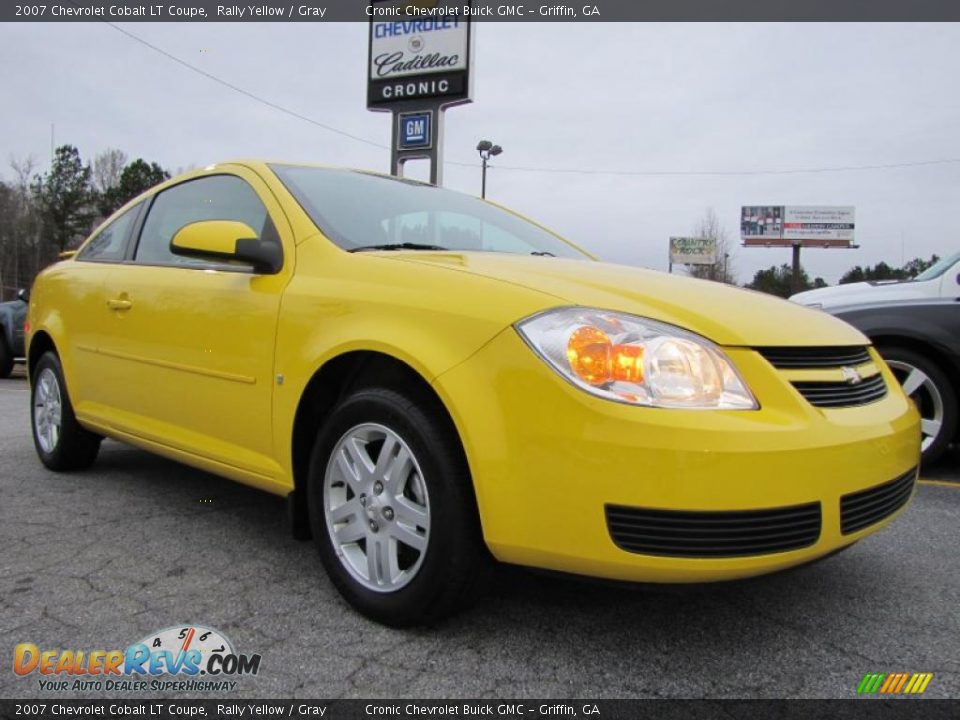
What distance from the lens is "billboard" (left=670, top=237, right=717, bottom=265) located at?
58.2m

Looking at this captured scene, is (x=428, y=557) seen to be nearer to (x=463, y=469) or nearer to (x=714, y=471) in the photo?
(x=463, y=469)

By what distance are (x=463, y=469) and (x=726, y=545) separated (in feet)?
2.24

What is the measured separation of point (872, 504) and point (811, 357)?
43 centimetres

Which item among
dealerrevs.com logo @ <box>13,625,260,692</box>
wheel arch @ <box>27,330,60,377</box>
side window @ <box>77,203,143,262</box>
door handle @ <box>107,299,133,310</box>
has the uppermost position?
side window @ <box>77,203,143,262</box>

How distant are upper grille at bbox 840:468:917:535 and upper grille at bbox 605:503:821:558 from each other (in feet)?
0.70

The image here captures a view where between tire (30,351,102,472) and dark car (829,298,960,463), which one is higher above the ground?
dark car (829,298,960,463)

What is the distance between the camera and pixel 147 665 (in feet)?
6.30

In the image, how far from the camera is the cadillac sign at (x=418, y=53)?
1255 centimetres

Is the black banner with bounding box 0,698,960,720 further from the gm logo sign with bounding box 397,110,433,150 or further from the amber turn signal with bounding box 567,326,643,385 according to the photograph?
the gm logo sign with bounding box 397,110,433,150

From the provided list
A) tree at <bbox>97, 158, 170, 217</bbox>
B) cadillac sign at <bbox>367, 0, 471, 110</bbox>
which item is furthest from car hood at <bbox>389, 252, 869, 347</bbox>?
tree at <bbox>97, 158, 170, 217</bbox>

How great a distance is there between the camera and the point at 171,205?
348cm

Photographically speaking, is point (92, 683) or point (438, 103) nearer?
point (92, 683)

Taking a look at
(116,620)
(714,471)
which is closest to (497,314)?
(714,471)

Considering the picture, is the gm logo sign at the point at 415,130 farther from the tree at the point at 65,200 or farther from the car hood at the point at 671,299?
the tree at the point at 65,200
